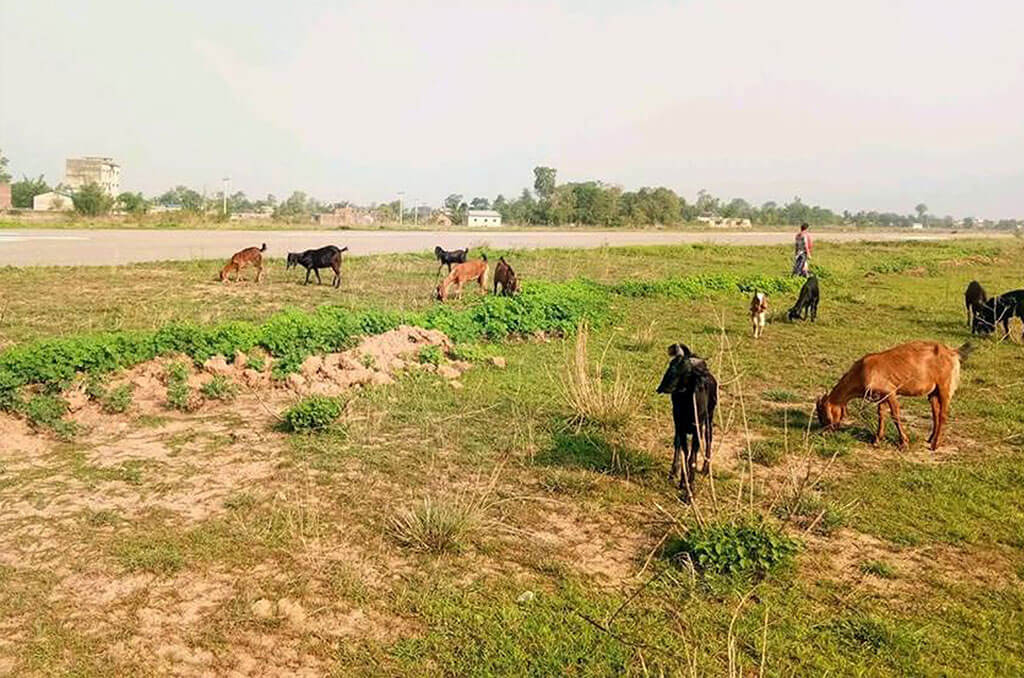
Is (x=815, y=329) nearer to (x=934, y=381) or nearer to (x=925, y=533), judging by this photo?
(x=934, y=381)

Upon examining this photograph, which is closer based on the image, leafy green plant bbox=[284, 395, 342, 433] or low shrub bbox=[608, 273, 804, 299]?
leafy green plant bbox=[284, 395, 342, 433]

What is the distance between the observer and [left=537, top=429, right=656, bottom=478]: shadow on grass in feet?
21.5

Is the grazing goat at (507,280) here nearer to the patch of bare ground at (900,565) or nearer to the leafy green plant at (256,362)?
the leafy green plant at (256,362)

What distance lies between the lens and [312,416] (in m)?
7.21

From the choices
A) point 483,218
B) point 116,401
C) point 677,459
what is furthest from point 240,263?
point 483,218

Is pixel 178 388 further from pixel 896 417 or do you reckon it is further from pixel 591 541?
pixel 896 417

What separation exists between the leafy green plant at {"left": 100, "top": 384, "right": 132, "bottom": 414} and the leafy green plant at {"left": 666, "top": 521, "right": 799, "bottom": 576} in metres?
5.98

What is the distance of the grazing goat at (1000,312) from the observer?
1281 cm

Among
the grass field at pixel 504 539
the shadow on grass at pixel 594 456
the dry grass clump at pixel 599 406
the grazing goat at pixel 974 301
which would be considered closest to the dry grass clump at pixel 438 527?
the grass field at pixel 504 539

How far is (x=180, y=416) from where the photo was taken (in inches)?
306

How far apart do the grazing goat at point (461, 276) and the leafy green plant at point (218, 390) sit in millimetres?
7746

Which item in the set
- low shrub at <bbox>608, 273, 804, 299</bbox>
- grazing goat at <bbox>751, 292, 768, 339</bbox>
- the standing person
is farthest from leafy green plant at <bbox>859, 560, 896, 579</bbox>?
the standing person

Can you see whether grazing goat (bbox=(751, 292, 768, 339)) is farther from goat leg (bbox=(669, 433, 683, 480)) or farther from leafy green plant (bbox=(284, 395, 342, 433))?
leafy green plant (bbox=(284, 395, 342, 433))

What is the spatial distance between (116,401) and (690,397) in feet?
19.4
